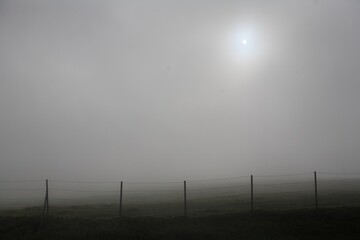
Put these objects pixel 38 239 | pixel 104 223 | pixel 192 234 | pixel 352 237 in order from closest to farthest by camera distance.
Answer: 1. pixel 352 237
2. pixel 192 234
3. pixel 38 239
4. pixel 104 223

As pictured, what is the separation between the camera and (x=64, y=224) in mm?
16609

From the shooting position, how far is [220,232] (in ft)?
46.6

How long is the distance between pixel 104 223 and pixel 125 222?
1032 millimetres

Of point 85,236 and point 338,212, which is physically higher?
point 338,212

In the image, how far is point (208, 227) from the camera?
15086 mm

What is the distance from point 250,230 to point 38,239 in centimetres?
921

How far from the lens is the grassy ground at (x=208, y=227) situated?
533 inches

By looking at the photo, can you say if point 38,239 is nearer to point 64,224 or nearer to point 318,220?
point 64,224

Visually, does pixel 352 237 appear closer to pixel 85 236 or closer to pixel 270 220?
A: pixel 270 220

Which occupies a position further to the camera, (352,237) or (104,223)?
(104,223)

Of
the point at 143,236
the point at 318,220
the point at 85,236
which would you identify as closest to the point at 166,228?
the point at 143,236

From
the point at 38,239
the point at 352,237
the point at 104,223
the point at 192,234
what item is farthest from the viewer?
the point at 104,223

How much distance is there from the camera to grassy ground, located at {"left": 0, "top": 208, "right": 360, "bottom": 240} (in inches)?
533

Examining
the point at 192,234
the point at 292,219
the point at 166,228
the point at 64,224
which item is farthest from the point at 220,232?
Answer: the point at 64,224
